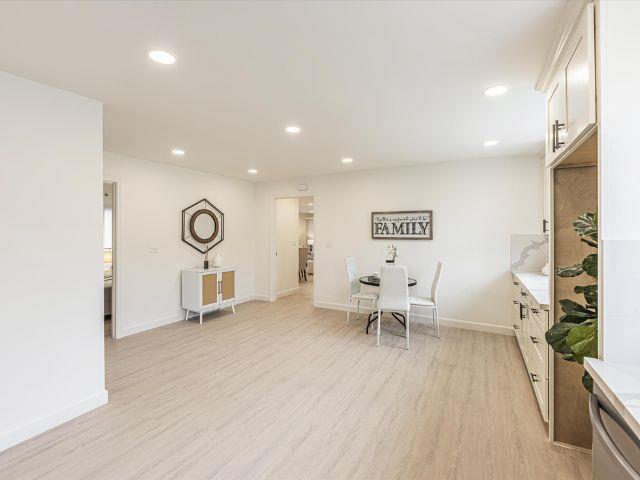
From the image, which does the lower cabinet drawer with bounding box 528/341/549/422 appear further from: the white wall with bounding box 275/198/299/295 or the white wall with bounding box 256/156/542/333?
the white wall with bounding box 275/198/299/295

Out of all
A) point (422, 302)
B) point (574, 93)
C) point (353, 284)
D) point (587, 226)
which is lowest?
point (422, 302)

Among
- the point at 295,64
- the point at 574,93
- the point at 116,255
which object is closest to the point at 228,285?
the point at 116,255

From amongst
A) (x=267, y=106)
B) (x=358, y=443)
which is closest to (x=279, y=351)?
(x=358, y=443)

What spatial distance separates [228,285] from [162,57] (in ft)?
12.7

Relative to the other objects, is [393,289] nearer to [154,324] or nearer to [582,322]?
[582,322]

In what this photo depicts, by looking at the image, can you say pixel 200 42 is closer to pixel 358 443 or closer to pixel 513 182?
pixel 358 443

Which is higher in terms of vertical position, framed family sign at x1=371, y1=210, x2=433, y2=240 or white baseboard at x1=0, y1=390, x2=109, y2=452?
framed family sign at x1=371, y1=210, x2=433, y2=240

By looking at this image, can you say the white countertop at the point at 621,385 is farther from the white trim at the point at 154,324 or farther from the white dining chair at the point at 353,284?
the white trim at the point at 154,324

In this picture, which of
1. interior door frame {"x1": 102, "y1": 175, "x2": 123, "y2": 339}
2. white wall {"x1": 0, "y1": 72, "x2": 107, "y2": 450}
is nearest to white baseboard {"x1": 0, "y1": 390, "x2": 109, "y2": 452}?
white wall {"x1": 0, "y1": 72, "x2": 107, "y2": 450}

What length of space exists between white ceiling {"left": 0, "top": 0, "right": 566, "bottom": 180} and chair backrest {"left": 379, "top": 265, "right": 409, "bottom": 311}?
61.4 inches

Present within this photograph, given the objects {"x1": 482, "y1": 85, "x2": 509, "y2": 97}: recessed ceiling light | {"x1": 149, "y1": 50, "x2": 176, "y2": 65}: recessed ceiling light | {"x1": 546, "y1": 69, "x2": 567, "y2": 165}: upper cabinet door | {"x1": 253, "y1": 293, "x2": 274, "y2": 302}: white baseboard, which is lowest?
{"x1": 253, "y1": 293, "x2": 274, "y2": 302}: white baseboard

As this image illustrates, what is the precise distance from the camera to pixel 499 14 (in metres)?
1.49

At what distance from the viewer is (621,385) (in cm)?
103

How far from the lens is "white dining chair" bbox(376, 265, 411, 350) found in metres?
3.76
